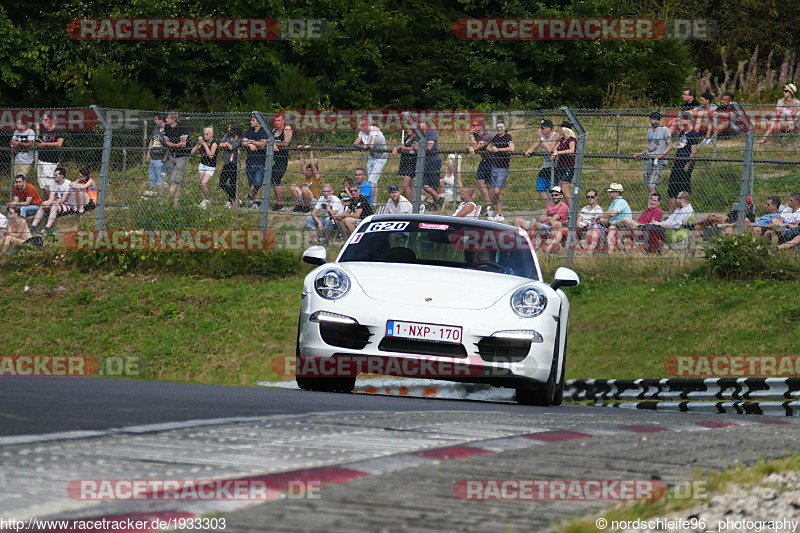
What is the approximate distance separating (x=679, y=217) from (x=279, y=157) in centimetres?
579

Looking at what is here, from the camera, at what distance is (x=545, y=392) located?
8406 millimetres

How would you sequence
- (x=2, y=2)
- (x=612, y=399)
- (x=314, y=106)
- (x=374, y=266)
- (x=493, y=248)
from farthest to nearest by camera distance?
(x=2, y=2), (x=314, y=106), (x=612, y=399), (x=493, y=248), (x=374, y=266)

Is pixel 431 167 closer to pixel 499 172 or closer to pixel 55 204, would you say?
pixel 499 172

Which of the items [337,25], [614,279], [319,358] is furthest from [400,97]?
[319,358]

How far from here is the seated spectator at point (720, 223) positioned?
14.4 metres

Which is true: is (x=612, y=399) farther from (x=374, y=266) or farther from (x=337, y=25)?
(x=337, y=25)

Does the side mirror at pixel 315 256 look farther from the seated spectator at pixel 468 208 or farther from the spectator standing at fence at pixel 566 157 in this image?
the spectator standing at fence at pixel 566 157

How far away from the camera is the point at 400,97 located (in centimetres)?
3738

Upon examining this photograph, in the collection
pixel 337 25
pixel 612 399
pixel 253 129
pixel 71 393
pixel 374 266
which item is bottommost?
pixel 612 399

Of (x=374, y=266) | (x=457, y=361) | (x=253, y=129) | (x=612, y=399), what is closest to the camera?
(x=457, y=361)

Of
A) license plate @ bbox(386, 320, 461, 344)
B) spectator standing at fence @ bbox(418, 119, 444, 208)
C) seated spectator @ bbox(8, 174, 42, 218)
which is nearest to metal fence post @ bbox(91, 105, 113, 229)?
seated spectator @ bbox(8, 174, 42, 218)

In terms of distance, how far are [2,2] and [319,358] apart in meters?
31.0

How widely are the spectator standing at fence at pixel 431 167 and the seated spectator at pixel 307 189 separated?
1633 millimetres

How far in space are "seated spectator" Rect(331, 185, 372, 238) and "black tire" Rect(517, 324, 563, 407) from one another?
735cm
